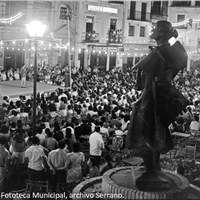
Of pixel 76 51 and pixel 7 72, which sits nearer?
pixel 7 72

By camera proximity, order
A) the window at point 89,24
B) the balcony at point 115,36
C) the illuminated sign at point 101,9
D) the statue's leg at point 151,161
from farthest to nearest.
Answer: the balcony at point 115,36 < the window at point 89,24 < the illuminated sign at point 101,9 < the statue's leg at point 151,161

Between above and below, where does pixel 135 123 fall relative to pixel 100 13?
below

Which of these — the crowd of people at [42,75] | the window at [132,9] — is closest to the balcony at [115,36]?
the window at [132,9]

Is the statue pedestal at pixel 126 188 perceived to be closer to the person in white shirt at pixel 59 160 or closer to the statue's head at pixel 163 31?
the person in white shirt at pixel 59 160

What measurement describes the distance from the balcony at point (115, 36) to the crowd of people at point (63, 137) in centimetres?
1898

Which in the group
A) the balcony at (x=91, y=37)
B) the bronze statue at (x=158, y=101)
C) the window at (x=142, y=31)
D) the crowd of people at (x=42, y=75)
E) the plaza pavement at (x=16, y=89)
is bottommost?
the plaza pavement at (x=16, y=89)

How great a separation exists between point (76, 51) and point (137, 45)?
29.2 ft

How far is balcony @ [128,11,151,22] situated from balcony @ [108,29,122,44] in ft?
8.09

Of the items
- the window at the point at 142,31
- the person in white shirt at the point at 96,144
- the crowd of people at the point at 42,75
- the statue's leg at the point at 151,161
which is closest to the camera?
the statue's leg at the point at 151,161

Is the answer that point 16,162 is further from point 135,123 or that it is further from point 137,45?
point 137,45

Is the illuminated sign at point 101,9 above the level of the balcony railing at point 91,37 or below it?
above

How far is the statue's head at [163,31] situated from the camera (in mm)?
6725

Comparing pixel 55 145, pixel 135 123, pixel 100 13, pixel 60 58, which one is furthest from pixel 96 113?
pixel 100 13

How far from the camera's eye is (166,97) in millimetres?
6727
